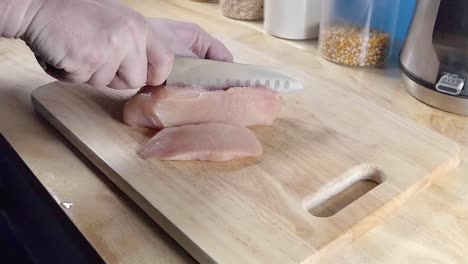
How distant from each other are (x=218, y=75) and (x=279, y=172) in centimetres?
23

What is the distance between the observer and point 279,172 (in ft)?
2.57

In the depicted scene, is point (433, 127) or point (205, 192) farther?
point (433, 127)

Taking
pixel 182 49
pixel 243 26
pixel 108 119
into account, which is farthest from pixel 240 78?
pixel 243 26

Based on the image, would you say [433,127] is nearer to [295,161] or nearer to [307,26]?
[295,161]

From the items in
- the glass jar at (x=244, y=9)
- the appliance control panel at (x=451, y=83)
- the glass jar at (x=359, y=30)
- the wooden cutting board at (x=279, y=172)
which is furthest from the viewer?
the glass jar at (x=244, y=9)

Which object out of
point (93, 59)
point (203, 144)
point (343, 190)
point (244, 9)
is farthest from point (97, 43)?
point (244, 9)

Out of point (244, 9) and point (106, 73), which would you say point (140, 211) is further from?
point (244, 9)

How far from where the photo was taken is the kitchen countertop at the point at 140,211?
0.68 m

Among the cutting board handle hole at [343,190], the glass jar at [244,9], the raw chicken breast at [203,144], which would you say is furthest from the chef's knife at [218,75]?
the glass jar at [244,9]

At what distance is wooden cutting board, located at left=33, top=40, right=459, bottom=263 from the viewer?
0.67 m

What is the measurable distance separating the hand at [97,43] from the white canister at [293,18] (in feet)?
1.52

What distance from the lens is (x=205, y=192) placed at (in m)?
0.74

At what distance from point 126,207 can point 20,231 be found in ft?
1.10

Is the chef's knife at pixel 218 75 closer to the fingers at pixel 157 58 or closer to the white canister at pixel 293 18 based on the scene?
the fingers at pixel 157 58
